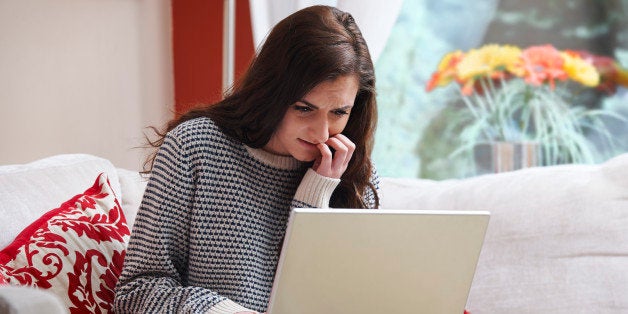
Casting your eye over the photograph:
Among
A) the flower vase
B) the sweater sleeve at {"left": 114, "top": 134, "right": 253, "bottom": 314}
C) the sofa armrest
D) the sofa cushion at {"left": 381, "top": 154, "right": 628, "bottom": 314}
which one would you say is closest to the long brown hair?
the sweater sleeve at {"left": 114, "top": 134, "right": 253, "bottom": 314}

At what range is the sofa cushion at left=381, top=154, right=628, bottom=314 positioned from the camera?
1.91 meters

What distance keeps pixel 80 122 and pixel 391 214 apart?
1.47m

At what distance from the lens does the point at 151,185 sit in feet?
4.91

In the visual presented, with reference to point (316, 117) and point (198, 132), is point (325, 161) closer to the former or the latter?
point (316, 117)

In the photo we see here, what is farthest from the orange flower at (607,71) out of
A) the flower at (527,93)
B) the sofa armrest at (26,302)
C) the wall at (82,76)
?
the sofa armrest at (26,302)

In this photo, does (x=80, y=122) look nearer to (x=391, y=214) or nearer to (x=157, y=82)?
(x=157, y=82)

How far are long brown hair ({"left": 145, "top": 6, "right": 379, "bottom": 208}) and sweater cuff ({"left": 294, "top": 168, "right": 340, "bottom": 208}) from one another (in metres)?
0.10

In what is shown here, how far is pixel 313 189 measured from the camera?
5.19 ft

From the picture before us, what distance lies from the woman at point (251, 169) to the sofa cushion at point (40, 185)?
0.23 metres

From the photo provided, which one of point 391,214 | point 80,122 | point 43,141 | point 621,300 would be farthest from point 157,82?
point 391,214

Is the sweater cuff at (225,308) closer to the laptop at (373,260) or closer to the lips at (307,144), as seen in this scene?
the laptop at (373,260)

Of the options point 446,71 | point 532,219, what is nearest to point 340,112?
point 532,219

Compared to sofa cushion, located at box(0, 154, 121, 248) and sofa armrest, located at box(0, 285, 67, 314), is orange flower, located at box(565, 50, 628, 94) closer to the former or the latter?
sofa cushion, located at box(0, 154, 121, 248)

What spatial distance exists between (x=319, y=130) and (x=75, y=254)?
467mm
